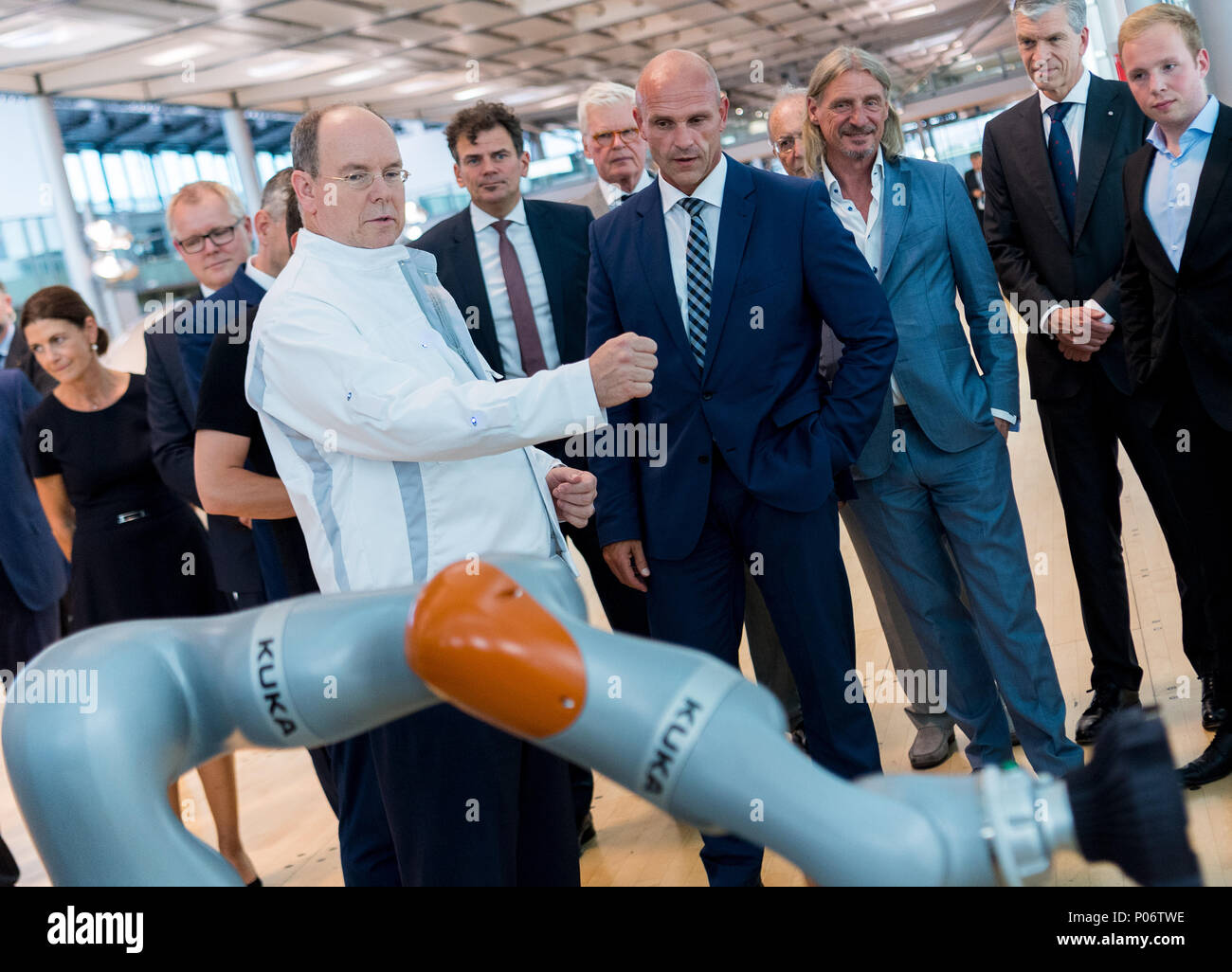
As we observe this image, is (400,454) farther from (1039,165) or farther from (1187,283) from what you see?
(1039,165)

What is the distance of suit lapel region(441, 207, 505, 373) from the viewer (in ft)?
9.50

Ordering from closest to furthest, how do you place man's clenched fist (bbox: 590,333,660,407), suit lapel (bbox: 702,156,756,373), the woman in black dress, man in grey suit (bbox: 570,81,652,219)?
man's clenched fist (bbox: 590,333,660,407)
suit lapel (bbox: 702,156,756,373)
the woman in black dress
man in grey suit (bbox: 570,81,652,219)

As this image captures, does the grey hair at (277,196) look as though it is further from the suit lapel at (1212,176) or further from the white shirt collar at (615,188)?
the suit lapel at (1212,176)

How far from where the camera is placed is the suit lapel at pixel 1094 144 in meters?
2.56

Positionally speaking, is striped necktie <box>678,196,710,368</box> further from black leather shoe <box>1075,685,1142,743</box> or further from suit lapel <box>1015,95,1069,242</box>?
black leather shoe <box>1075,685,1142,743</box>

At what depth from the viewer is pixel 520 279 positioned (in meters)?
2.93

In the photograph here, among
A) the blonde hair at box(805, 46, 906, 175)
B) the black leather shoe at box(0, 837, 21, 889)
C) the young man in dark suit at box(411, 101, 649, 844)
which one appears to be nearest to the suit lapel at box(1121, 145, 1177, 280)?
the blonde hair at box(805, 46, 906, 175)

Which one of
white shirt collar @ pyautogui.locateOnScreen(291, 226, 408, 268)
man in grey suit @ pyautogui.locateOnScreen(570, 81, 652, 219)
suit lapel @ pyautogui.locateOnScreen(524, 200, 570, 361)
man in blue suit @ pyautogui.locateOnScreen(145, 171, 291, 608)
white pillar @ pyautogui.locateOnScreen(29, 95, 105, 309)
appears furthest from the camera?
white pillar @ pyautogui.locateOnScreen(29, 95, 105, 309)

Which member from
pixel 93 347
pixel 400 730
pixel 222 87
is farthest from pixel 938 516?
pixel 222 87

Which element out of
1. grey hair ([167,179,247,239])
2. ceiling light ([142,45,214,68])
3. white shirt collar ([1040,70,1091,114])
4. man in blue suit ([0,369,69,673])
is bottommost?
man in blue suit ([0,369,69,673])

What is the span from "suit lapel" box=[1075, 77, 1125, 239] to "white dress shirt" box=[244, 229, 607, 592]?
1640mm

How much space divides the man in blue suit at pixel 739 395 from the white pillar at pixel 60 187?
1239 centimetres

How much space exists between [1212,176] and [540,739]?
2.21 metres
